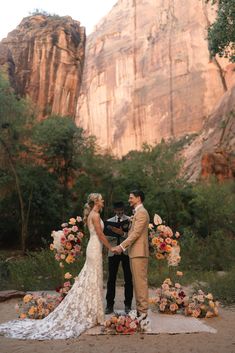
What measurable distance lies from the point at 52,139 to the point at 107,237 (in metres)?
17.3

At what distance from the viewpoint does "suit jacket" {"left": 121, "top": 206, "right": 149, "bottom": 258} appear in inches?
257

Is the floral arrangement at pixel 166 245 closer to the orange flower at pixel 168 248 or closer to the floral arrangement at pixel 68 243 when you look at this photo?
the orange flower at pixel 168 248

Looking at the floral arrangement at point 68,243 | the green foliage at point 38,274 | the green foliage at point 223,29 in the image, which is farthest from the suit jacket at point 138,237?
the green foliage at point 223,29

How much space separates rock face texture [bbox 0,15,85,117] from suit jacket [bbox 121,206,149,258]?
27400mm

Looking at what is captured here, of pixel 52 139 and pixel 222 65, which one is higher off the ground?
pixel 222 65

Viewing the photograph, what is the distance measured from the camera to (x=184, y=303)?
7.81 meters

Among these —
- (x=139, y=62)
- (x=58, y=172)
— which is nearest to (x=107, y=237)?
(x=58, y=172)

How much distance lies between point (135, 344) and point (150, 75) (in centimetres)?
6139

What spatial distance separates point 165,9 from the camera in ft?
222

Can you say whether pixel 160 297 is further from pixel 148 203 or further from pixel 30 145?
pixel 30 145

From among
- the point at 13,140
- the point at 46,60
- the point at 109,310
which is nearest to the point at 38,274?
the point at 109,310

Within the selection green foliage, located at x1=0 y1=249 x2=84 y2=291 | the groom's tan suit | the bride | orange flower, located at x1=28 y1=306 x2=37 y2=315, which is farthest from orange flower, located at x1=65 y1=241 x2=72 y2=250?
green foliage, located at x1=0 y1=249 x2=84 y2=291

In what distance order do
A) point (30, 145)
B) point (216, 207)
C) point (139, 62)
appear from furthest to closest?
point (139, 62)
point (30, 145)
point (216, 207)

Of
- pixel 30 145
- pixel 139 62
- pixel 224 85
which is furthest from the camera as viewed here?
pixel 139 62
